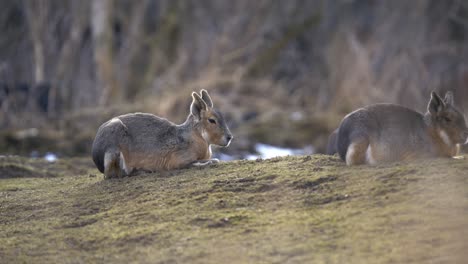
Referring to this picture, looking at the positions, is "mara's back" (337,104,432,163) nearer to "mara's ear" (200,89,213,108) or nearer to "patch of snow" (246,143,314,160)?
"mara's ear" (200,89,213,108)

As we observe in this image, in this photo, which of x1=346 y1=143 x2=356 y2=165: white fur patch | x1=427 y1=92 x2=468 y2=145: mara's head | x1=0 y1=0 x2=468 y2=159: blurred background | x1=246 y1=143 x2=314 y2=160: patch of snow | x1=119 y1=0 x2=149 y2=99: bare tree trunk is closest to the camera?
x1=346 y1=143 x2=356 y2=165: white fur patch

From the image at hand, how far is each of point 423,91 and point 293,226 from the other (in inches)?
432

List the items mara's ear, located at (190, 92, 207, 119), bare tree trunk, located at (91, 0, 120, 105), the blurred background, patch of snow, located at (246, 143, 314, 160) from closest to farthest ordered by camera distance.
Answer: mara's ear, located at (190, 92, 207, 119), patch of snow, located at (246, 143, 314, 160), the blurred background, bare tree trunk, located at (91, 0, 120, 105)

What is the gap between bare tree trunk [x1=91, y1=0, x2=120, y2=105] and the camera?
20812mm

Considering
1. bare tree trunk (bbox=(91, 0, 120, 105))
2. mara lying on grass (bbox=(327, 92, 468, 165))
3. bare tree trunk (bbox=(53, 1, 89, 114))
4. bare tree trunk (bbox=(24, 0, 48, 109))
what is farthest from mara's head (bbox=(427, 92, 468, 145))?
bare tree trunk (bbox=(24, 0, 48, 109))

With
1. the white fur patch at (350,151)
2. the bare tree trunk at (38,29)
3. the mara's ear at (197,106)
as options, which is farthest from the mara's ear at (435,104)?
the bare tree trunk at (38,29)

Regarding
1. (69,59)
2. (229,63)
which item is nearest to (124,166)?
(229,63)

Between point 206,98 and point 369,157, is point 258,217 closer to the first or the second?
point 369,157

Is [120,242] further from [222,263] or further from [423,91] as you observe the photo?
[423,91]

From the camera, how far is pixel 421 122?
7.94m

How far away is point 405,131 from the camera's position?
25.6 feet

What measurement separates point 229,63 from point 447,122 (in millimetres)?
11612

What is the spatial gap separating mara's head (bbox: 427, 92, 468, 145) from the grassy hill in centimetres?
65

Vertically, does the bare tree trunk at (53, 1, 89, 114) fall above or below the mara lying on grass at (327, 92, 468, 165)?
above
